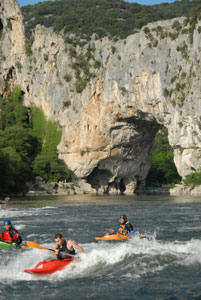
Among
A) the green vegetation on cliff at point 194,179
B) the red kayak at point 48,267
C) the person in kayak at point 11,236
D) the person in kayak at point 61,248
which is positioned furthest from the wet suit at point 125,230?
the green vegetation on cliff at point 194,179

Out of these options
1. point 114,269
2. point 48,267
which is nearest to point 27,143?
point 114,269

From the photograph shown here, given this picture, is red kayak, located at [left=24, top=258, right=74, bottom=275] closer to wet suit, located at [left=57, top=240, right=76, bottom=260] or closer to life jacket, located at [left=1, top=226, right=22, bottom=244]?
wet suit, located at [left=57, top=240, right=76, bottom=260]

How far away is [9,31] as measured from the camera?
286 ft

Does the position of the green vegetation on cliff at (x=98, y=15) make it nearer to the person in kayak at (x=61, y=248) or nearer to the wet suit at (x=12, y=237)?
the wet suit at (x=12, y=237)

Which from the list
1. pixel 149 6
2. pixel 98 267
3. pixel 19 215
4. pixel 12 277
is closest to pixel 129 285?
pixel 98 267

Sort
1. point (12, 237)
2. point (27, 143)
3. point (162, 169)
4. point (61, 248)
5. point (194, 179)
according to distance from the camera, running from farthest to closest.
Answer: point (162, 169)
point (27, 143)
point (194, 179)
point (12, 237)
point (61, 248)

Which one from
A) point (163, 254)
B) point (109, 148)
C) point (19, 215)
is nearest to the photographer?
point (163, 254)

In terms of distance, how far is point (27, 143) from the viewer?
73.6 metres

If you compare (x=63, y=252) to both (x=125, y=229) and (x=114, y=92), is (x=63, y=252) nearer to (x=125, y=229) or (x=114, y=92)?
(x=125, y=229)

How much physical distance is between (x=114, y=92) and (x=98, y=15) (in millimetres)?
81801

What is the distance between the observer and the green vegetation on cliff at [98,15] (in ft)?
422

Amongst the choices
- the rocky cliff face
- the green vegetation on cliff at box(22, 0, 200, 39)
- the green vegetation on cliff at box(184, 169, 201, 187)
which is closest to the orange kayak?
the rocky cliff face

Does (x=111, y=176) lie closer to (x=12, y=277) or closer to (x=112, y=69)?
(x=112, y=69)

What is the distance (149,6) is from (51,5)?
36.3 meters
